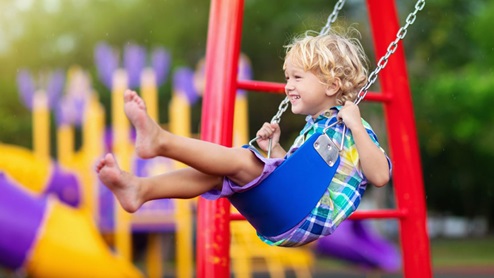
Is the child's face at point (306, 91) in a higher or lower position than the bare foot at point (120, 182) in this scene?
higher

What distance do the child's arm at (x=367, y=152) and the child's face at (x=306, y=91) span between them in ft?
0.31

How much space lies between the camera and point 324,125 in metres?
2.07

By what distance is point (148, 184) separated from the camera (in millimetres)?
1856

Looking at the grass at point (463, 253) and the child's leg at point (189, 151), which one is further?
the grass at point (463, 253)

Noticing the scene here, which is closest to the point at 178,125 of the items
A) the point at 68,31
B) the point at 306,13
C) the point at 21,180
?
the point at 21,180

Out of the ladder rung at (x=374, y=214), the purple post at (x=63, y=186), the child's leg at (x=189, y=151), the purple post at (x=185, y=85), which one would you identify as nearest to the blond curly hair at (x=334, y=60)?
the child's leg at (x=189, y=151)

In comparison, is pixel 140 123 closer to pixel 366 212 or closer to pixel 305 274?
pixel 366 212

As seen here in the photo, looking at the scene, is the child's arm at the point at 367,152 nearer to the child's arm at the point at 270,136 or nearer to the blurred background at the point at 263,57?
the child's arm at the point at 270,136

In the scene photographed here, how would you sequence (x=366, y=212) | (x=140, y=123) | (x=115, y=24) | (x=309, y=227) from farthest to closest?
(x=115, y=24) → (x=366, y=212) → (x=309, y=227) → (x=140, y=123)

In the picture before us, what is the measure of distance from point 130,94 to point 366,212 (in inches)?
46.6

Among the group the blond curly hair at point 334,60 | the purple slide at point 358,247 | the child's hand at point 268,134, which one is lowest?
the purple slide at point 358,247

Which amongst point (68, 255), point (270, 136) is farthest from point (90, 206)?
point (270, 136)

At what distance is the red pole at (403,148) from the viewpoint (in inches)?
111

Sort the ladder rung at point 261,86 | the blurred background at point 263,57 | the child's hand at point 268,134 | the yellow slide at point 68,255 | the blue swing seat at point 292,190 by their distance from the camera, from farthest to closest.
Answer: the blurred background at point 263,57 < the yellow slide at point 68,255 < the ladder rung at point 261,86 < the child's hand at point 268,134 < the blue swing seat at point 292,190
